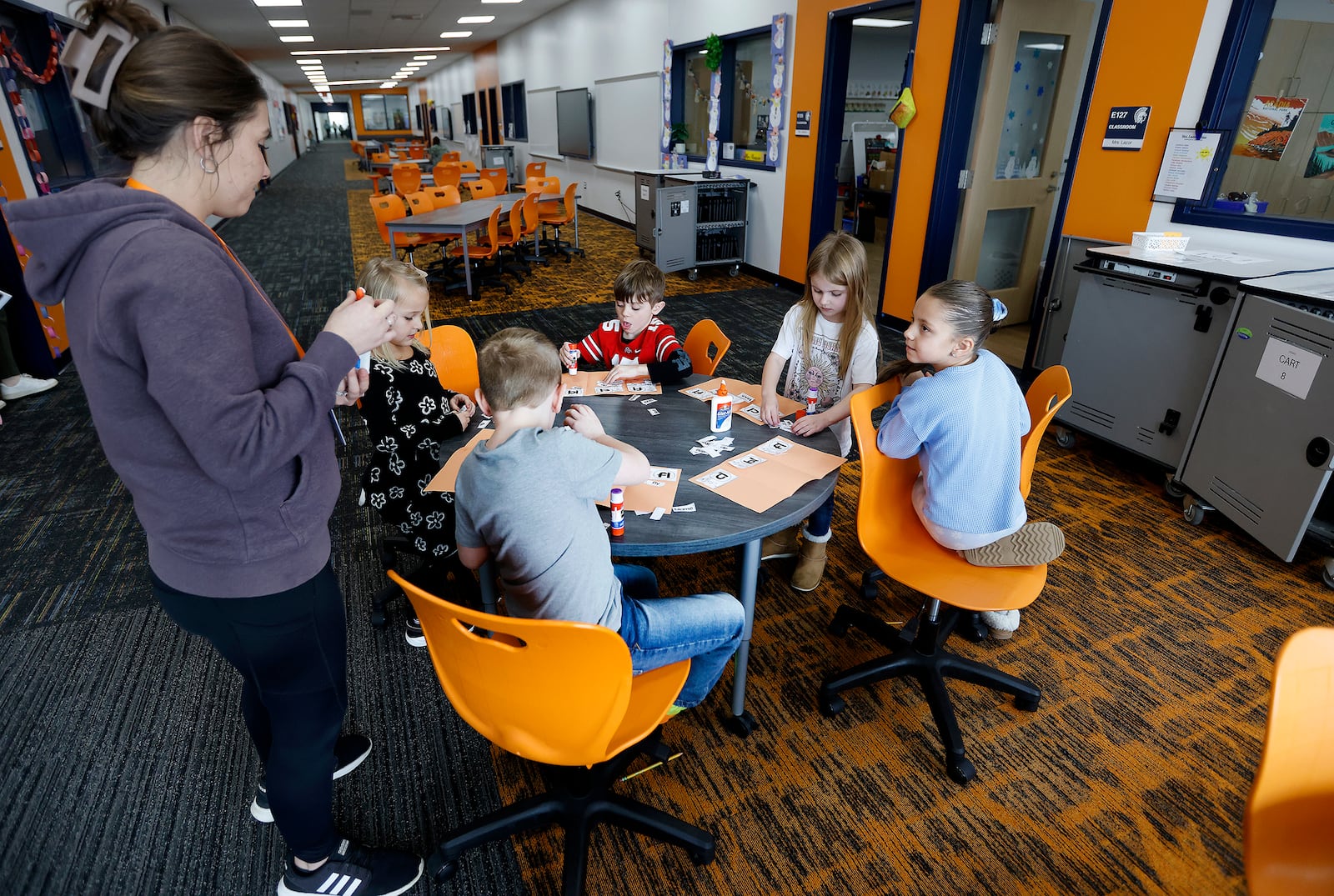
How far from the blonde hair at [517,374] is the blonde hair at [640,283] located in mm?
1176

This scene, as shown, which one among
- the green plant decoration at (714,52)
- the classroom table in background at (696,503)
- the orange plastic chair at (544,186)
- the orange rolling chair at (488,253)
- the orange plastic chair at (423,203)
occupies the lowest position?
the orange rolling chair at (488,253)

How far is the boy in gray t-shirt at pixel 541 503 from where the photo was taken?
1.19 m

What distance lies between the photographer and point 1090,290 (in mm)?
3354

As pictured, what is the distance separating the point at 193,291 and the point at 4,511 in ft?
9.73

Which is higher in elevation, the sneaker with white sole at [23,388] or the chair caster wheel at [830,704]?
the sneaker with white sole at [23,388]

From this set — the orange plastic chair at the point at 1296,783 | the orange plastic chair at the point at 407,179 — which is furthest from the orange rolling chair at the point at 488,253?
the orange plastic chair at the point at 1296,783

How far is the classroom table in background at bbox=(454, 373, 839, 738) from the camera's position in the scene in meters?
1.43

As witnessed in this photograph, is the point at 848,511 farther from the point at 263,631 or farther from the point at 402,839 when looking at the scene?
the point at 263,631

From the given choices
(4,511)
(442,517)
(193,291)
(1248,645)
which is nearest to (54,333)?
(4,511)

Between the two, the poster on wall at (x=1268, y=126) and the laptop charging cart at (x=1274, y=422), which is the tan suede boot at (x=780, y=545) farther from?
the poster on wall at (x=1268, y=126)

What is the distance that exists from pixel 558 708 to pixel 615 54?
9.71 meters

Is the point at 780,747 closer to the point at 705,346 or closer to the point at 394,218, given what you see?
the point at 705,346

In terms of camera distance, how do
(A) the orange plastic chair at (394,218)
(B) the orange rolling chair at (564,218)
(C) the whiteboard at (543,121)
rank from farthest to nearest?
(C) the whiteboard at (543,121)
(B) the orange rolling chair at (564,218)
(A) the orange plastic chair at (394,218)

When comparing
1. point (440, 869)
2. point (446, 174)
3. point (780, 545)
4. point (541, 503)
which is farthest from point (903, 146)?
point (446, 174)
